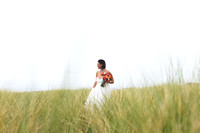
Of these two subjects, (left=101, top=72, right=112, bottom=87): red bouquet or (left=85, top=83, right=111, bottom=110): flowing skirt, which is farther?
(left=101, top=72, right=112, bottom=87): red bouquet

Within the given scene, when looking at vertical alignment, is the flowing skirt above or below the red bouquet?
below

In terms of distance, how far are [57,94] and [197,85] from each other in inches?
106

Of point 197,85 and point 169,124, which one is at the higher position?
point 197,85

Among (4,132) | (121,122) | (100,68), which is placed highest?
(100,68)

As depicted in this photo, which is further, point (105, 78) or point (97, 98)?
point (105, 78)

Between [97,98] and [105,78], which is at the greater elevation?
[105,78]

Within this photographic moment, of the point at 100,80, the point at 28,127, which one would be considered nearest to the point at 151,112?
the point at 28,127

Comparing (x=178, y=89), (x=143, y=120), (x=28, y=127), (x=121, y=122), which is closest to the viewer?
(x=143, y=120)

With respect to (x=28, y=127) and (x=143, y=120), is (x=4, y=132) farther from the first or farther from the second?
(x=143, y=120)

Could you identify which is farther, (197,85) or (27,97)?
(27,97)

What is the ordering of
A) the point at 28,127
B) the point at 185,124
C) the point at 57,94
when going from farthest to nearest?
the point at 57,94 → the point at 28,127 → the point at 185,124

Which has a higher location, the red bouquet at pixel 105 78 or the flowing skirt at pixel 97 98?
the red bouquet at pixel 105 78

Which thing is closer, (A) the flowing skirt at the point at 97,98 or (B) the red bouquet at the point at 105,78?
(A) the flowing skirt at the point at 97,98

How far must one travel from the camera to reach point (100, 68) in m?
6.11
